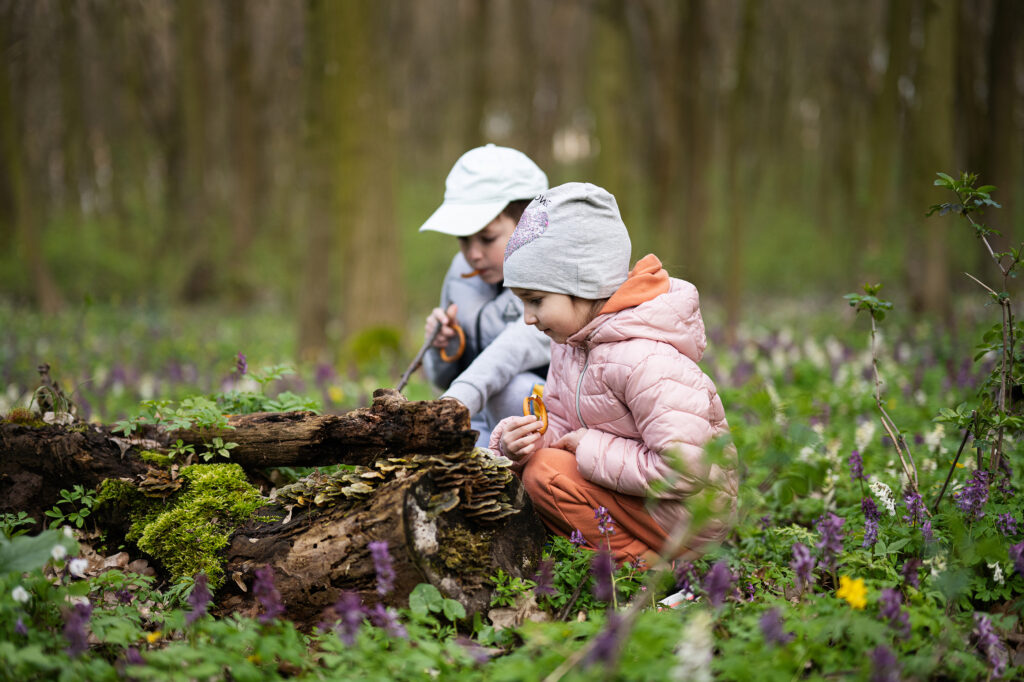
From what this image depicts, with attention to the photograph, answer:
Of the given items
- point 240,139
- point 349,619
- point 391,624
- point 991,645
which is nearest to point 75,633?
point 349,619

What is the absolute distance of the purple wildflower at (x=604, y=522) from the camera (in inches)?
107

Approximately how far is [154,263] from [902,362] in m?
17.0

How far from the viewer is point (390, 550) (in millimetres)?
2572

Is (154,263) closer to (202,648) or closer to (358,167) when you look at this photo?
(358,167)

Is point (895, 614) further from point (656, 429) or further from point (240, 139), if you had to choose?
point (240, 139)

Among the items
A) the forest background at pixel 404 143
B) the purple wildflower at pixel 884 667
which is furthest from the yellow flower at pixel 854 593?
the forest background at pixel 404 143

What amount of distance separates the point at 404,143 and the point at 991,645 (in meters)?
31.4

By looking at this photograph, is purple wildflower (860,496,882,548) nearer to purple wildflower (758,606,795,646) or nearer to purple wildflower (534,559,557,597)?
purple wildflower (758,606,795,646)

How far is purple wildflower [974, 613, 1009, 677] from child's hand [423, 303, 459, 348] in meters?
2.50

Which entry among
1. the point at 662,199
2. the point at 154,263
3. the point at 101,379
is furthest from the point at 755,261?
the point at 101,379

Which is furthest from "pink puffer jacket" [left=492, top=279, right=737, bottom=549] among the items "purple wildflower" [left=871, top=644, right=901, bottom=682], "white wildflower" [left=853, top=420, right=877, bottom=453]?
"white wildflower" [left=853, top=420, right=877, bottom=453]

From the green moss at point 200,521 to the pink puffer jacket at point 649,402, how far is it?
1403 mm

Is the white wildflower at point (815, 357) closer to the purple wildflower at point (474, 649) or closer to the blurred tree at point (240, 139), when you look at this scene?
the purple wildflower at point (474, 649)

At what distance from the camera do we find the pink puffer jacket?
102 inches
